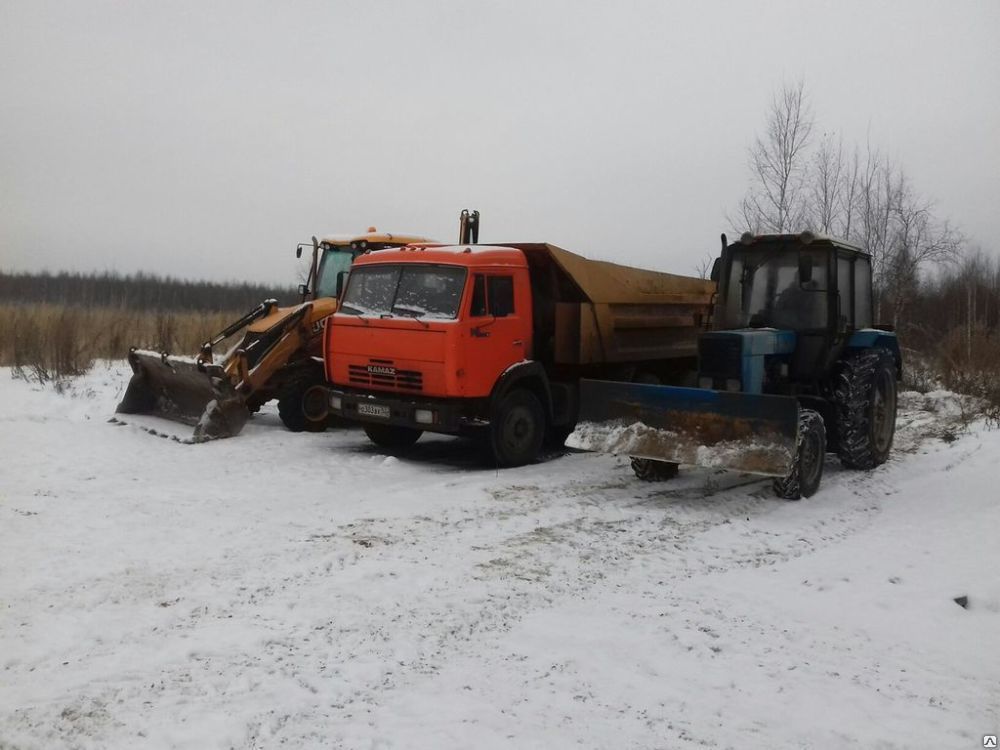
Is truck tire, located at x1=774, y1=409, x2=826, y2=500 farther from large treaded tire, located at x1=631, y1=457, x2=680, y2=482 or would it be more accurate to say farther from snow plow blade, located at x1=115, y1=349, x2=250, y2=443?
snow plow blade, located at x1=115, y1=349, x2=250, y2=443

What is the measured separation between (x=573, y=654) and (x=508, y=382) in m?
5.37

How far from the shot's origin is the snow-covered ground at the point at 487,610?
3947mm

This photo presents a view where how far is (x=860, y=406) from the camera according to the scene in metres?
9.35

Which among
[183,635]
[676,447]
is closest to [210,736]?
[183,635]

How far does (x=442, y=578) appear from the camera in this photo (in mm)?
5832

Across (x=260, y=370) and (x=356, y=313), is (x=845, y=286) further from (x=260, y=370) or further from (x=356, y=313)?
(x=260, y=370)

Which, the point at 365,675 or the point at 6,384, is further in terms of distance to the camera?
the point at 6,384

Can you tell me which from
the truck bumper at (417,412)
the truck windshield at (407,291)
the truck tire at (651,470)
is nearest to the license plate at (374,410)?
the truck bumper at (417,412)

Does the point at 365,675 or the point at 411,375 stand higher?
the point at 411,375

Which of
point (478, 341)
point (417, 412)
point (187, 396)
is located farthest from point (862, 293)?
point (187, 396)

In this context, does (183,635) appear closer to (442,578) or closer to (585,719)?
(442,578)

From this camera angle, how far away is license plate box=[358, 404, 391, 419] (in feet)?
32.1

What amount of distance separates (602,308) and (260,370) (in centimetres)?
445

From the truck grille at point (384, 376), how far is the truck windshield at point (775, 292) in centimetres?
355
